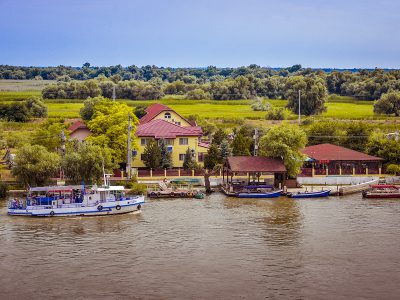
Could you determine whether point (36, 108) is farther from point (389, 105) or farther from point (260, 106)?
point (389, 105)

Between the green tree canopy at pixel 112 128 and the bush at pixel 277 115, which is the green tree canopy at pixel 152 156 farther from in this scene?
the bush at pixel 277 115

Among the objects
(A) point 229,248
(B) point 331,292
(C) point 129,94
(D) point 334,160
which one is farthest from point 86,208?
(C) point 129,94

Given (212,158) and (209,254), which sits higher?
(212,158)

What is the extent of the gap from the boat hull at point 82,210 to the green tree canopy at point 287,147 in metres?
21.2

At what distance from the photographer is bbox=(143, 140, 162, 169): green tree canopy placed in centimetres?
8600

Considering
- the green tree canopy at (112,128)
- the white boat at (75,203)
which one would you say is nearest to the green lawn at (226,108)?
the green tree canopy at (112,128)

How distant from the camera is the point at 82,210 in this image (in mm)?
63844

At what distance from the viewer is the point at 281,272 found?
43875 mm

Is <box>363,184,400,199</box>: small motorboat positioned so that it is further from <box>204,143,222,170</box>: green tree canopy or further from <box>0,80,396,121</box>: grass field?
<box>0,80,396,121</box>: grass field

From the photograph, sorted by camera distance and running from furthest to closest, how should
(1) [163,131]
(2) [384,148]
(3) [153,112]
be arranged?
(3) [153,112]
(1) [163,131]
(2) [384,148]

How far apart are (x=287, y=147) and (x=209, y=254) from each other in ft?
109

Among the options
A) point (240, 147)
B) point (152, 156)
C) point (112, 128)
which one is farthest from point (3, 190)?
point (240, 147)

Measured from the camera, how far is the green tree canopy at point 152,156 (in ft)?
282

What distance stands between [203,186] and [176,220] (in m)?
22.3
